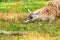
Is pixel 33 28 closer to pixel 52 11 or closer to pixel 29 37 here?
pixel 29 37

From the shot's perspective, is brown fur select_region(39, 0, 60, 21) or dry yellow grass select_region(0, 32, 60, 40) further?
brown fur select_region(39, 0, 60, 21)

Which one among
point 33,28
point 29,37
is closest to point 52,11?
point 33,28

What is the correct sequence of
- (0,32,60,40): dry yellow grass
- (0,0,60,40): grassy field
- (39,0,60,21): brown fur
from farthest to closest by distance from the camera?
(39,0,60,21): brown fur < (0,0,60,40): grassy field < (0,32,60,40): dry yellow grass

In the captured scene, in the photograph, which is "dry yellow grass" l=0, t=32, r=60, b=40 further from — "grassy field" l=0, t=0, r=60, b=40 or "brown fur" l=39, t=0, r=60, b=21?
"brown fur" l=39, t=0, r=60, b=21

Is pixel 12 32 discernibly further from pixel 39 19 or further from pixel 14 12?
pixel 14 12

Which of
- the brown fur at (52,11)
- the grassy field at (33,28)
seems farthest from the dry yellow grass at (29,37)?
the brown fur at (52,11)

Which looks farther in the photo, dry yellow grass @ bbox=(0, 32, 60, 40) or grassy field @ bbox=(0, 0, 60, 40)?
grassy field @ bbox=(0, 0, 60, 40)

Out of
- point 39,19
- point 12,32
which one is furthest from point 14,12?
point 12,32

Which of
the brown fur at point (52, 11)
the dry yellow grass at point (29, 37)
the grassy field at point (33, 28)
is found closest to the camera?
the dry yellow grass at point (29, 37)

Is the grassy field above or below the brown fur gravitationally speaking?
below

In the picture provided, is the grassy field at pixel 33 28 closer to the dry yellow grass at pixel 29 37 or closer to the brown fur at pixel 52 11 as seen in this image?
the dry yellow grass at pixel 29 37

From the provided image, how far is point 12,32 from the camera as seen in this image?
7945mm

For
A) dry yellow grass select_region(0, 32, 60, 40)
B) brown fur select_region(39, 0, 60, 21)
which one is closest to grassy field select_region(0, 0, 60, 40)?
dry yellow grass select_region(0, 32, 60, 40)

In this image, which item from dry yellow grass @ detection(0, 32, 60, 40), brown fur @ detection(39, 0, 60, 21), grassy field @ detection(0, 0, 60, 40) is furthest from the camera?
brown fur @ detection(39, 0, 60, 21)
